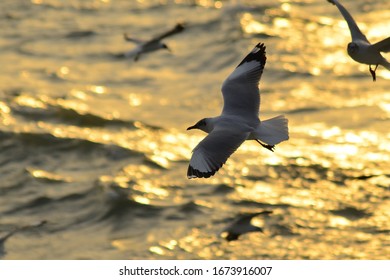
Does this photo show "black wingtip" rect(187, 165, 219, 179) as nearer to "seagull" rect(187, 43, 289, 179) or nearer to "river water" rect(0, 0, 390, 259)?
"seagull" rect(187, 43, 289, 179)

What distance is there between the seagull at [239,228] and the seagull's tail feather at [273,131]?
374 cm

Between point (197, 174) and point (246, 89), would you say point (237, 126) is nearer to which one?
point (246, 89)

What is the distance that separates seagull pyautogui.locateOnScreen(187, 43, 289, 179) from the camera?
8.33 m

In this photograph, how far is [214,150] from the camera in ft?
27.5

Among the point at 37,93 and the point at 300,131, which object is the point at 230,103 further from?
the point at 37,93

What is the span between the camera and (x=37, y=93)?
1822 cm

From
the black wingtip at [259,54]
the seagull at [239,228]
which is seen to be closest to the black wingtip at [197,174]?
the black wingtip at [259,54]

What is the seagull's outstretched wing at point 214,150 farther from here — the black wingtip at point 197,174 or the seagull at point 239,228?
the seagull at point 239,228

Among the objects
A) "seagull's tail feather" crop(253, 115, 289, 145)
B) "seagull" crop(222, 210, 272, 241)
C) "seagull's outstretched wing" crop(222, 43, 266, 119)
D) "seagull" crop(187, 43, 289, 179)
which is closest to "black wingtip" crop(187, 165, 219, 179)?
"seagull" crop(187, 43, 289, 179)

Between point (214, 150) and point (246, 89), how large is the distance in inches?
42.6

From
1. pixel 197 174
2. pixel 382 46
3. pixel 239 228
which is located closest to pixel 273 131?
pixel 197 174

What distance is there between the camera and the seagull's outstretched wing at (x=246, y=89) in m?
9.12

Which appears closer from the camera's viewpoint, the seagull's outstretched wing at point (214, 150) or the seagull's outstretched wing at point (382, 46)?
the seagull's outstretched wing at point (214, 150)

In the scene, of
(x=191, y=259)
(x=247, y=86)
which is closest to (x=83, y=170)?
(x=191, y=259)
